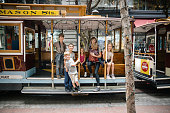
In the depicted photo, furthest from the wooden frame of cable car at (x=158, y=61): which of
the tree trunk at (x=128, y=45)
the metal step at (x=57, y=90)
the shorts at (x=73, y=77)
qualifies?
the tree trunk at (x=128, y=45)

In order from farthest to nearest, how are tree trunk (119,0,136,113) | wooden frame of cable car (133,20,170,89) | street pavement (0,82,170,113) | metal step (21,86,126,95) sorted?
1. wooden frame of cable car (133,20,170,89)
2. metal step (21,86,126,95)
3. street pavement (0,82,170,113)
4. tree trunk (119,0,136,113)

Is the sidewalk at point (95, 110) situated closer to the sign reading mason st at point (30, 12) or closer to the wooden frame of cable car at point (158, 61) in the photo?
the wooden frame of cable car at point (158, 61)

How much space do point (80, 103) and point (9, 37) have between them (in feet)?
13.3

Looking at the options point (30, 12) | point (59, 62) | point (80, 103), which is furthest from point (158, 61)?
point (30, 12)

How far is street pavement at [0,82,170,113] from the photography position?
18.6 feet

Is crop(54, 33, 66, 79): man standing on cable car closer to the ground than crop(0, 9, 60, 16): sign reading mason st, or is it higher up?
closer to the ground

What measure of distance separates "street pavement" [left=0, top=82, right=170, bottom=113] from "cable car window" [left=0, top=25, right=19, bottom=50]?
229 cm

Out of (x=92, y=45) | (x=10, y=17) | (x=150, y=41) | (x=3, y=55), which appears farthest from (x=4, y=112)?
(x=150, y=41)

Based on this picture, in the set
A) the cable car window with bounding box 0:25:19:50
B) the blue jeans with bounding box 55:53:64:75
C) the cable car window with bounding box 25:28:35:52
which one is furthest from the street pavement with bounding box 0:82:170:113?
the cable car window with bounding box 0:25:19:50

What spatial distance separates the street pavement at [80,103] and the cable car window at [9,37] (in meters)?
2.29

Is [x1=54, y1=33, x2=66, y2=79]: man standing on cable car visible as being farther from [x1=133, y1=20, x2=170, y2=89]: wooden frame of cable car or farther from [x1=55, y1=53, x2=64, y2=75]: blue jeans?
[x1=133, y1=20, x2=170, y2=89]: wooden frame of cable car

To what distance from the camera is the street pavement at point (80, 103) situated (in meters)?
5.68

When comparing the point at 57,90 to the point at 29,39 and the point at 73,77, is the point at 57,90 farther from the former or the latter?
the point at 29,39

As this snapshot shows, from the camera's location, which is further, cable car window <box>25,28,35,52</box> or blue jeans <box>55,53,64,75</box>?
cable car window <box>25,28,35,52</box>
